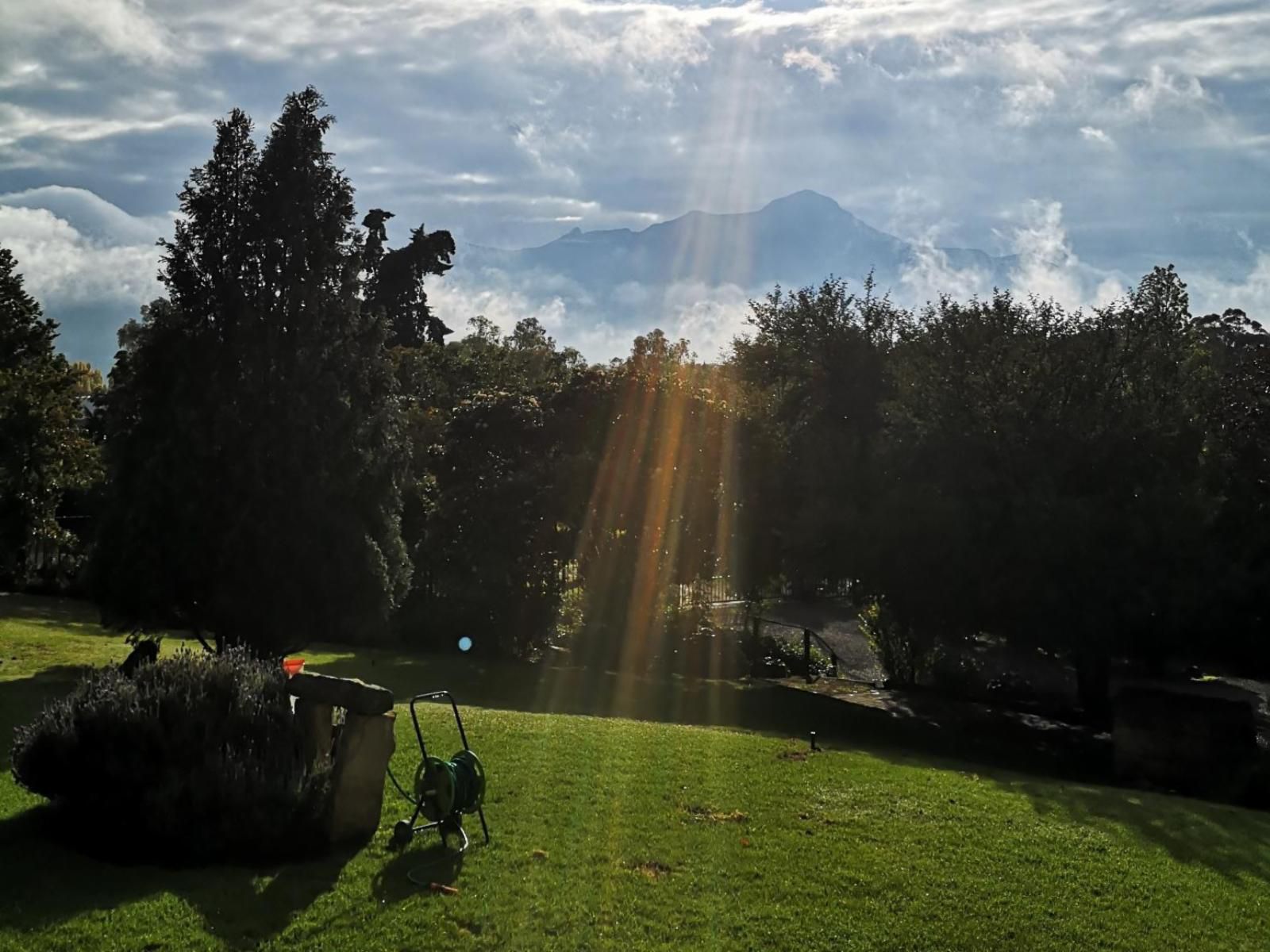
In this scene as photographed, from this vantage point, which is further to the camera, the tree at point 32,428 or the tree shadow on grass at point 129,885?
the tree at point 32,428

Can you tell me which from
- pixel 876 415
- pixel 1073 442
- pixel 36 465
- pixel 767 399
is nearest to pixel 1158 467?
pixel 1073 442

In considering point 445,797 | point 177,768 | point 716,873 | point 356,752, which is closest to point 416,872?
point 445,797

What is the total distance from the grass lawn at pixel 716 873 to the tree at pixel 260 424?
4.42m

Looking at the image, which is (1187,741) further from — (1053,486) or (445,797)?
(445,797)

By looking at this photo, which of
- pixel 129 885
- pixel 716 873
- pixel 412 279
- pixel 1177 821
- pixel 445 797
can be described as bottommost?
pixel 129 885

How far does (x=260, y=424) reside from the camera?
17.6m

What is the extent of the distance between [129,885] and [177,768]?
1.03m

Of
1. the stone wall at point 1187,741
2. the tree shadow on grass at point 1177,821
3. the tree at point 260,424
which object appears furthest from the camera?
the tree at point 260,424

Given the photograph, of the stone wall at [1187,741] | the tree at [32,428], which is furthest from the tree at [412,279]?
the stone wall at [1187,741]

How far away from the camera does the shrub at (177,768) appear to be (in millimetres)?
8289

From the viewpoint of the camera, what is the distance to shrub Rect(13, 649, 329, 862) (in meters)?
8.29

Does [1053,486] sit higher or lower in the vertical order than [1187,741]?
higher

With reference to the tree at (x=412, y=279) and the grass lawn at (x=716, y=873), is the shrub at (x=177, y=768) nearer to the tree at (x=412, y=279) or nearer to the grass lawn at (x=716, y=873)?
the grass lawn at (x=716, y=873)

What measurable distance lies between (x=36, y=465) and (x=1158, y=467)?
21121 millimetres
